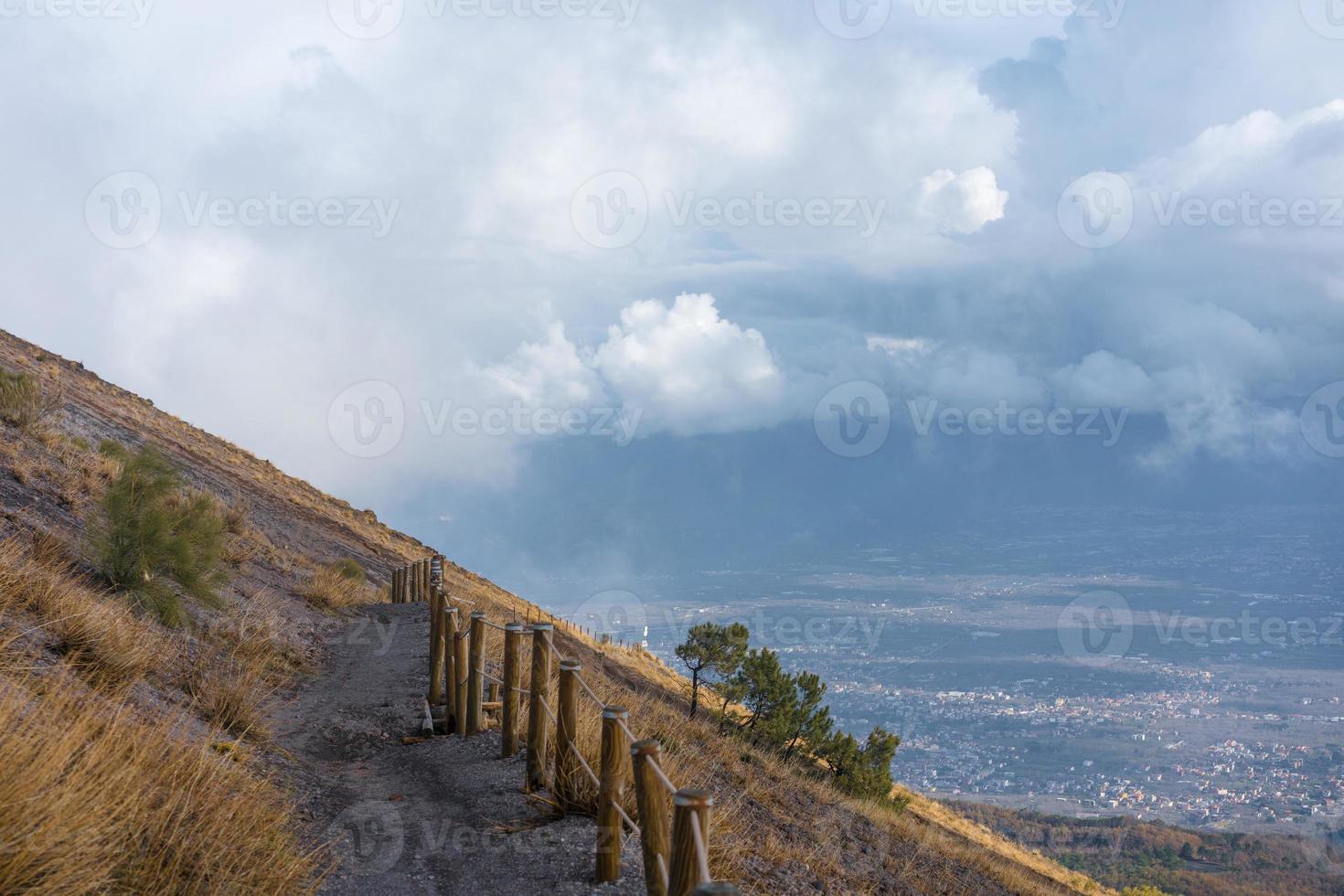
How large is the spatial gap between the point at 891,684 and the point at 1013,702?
1820 cm

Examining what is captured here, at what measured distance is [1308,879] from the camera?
37531 millimetres

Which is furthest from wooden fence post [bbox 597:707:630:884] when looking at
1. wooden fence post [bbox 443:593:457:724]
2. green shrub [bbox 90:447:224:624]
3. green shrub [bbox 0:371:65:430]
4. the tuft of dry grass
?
green shrub [bbox 0:371:65:430]

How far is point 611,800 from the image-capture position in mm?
5141

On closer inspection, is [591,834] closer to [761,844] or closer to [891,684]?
[761,844]

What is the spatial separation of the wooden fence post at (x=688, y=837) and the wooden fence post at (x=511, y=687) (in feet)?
13.2

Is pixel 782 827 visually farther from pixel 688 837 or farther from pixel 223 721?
pixel 688 837

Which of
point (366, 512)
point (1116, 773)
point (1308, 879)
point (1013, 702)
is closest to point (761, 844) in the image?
point (366, 512)

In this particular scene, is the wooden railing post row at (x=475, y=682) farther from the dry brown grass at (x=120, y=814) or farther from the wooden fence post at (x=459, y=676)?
the dry brown grass at (x=120, y=814)

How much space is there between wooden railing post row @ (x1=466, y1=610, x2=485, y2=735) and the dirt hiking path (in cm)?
16

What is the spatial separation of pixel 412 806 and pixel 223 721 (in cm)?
220

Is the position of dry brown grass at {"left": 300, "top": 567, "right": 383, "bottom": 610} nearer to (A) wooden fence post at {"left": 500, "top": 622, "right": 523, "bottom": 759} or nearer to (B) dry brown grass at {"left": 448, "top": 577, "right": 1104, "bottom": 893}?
(B) dry brown grass at {"left": 448, "top": 577, "right": 1104, "bottom": 893}

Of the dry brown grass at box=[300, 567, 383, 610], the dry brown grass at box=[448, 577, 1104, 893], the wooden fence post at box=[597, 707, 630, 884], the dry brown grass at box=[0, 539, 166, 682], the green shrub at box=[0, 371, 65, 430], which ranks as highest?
the green shrub at box=[0, 371, 65, 430]

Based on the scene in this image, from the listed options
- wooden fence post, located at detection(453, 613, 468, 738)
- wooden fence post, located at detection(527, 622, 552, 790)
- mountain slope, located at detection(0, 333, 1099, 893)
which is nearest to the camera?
mountain slope, located at detection(0, 333, 1099, 893)

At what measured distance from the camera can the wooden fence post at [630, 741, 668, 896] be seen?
4.24 meters
